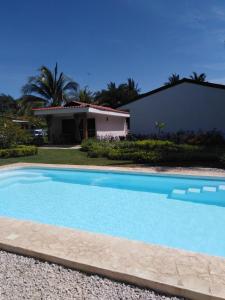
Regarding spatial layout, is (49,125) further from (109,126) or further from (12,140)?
(12,140)

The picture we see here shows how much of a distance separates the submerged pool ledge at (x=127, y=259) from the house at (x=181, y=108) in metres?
16.0

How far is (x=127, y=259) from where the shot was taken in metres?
3.35

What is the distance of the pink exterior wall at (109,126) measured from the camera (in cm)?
2320

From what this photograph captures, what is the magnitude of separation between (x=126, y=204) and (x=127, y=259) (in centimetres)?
427

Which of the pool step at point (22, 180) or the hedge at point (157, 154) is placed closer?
the pool step at point (22, 180)

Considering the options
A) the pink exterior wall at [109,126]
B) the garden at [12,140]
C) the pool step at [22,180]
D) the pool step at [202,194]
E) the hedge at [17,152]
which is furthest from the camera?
the pink exterior wall at [109,126]

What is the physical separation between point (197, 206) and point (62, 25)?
1269 cm

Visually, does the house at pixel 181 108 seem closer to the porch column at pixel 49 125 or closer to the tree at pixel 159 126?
the tree at pixel 159 126

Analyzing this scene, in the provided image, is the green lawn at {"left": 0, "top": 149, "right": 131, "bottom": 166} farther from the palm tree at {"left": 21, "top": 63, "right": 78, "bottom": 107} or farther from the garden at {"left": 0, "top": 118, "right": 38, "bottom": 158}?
the palm tree at {"left": 21, "top": 63, "right": 78, "bottom": 107}

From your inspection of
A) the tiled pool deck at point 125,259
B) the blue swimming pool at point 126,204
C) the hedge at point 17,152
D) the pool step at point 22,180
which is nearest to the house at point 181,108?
the hedge at point 17,152

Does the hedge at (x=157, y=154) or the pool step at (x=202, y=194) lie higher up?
the hedge at (x=157, y=154)

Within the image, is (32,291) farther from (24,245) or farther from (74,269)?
(24,245)

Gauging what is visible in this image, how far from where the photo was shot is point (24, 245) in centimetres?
377

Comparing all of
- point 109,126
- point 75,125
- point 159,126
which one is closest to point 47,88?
point 75,125
